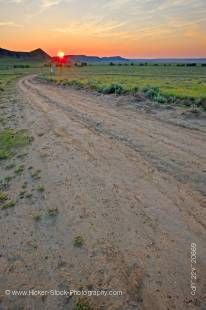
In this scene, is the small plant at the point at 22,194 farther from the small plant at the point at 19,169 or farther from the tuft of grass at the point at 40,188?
the small plant at the point at 19,169

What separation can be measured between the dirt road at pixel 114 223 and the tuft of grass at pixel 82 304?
0.10m

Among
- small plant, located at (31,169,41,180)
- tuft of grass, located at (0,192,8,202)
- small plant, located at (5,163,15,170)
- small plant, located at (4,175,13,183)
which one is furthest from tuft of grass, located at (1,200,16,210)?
small plant, located at (5,163,15,170)

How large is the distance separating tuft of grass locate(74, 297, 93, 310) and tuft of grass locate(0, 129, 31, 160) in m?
8.74

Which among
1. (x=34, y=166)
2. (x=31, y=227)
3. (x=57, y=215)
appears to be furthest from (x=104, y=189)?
(x=34, y=166)

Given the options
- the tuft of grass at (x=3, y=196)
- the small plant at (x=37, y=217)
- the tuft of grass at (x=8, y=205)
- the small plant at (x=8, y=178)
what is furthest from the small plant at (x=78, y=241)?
the small plant at (x=8, y=178)

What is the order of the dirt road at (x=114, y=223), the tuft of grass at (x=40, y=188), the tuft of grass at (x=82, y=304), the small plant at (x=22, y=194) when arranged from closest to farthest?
the tuft of grass at (x=82, y=304) → the dirt road at (x=114, y=223) → the small plant at (x=22, y=194) → the tuft of grass at (x=40, y=188)

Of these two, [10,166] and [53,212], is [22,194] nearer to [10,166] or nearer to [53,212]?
[53,212]

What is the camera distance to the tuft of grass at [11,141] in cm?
1360

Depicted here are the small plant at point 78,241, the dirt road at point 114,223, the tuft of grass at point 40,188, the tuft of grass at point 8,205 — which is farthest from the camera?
the tuft of grass at point 40,188

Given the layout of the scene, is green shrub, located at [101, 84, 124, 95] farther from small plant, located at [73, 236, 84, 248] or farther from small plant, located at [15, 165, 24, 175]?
small plant, located at [73, 236, 84, 248]

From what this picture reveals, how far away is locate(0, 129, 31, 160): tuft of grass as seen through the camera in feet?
44.6

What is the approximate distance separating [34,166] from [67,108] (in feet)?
36.8

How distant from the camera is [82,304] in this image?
5371 mm

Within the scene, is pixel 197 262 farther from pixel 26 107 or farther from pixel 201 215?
pixel 26 107
